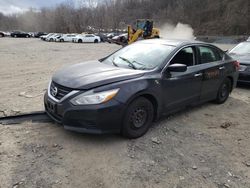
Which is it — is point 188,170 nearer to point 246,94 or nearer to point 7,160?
point 7,160

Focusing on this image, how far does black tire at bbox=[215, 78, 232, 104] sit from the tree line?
1899 inches

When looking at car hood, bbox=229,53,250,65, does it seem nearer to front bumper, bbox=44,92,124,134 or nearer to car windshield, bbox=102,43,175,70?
car windshield, bbox=102,43,175,70

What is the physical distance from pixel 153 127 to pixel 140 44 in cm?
168

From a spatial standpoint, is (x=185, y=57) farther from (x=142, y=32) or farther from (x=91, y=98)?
(x=142, y=32)

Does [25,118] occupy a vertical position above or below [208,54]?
below

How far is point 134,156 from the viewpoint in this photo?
339cm

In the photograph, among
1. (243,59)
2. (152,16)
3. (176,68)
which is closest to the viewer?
(176,68)

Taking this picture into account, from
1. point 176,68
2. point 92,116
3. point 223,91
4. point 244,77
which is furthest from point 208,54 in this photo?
point 92,116

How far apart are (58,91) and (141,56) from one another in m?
1.60

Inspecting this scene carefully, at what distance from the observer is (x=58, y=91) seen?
Result: 3.66 metres

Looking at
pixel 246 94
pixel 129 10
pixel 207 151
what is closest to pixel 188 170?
pixel 207 151

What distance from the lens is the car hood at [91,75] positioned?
11.5 ft

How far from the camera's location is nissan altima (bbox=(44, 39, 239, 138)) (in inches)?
134

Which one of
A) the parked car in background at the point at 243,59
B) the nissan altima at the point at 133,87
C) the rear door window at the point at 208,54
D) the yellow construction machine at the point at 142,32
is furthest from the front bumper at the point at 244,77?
the yellow construction machine at the point at 142,32
